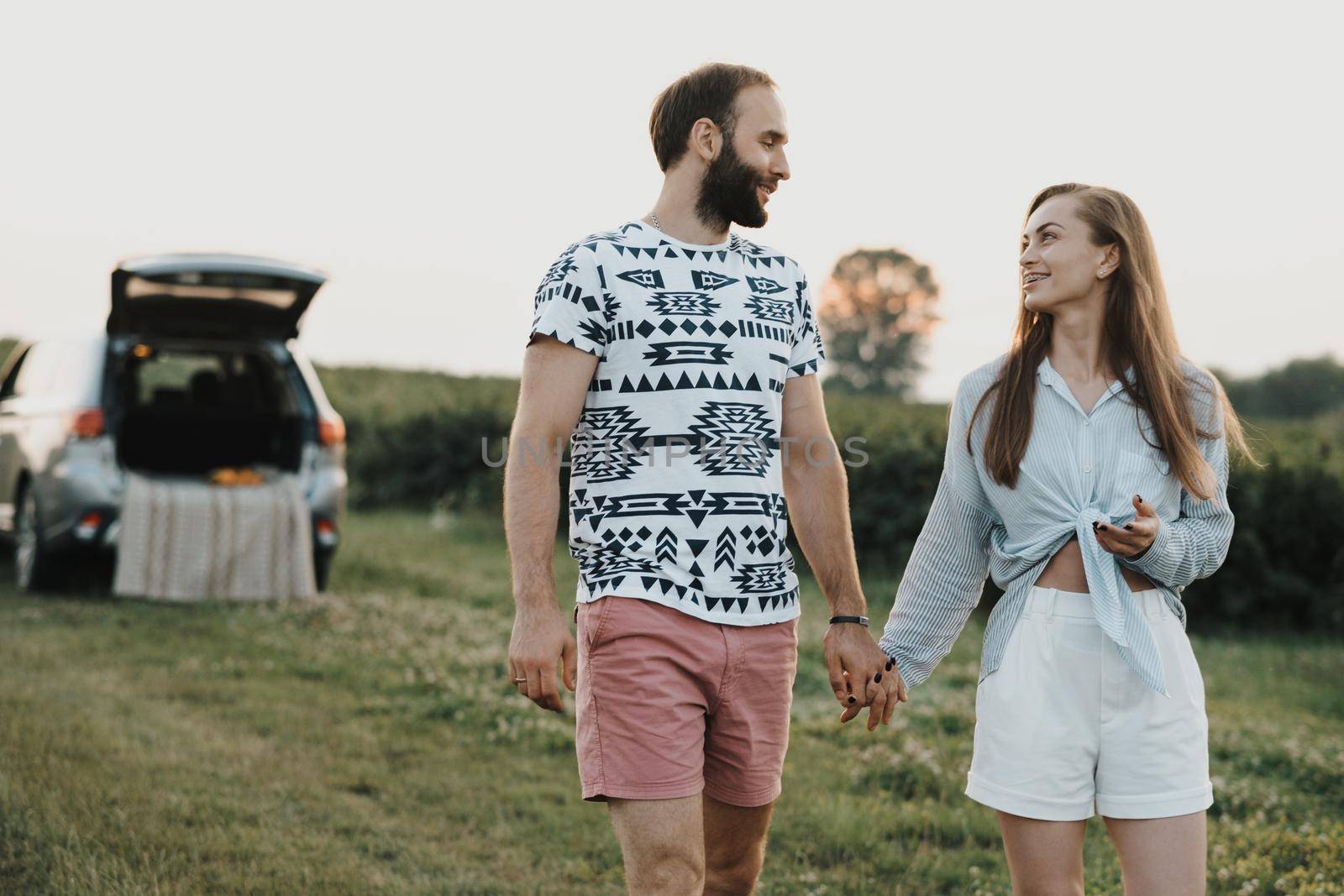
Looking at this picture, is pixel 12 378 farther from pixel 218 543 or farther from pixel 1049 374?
pixel 1049 374

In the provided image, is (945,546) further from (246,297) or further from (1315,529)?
(1315,529)

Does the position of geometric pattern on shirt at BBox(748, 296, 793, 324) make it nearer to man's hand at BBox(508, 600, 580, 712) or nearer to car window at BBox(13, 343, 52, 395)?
man's hand at BBox(508, 600, 580, 712)

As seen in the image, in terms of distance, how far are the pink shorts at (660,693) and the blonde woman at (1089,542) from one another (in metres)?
0.50

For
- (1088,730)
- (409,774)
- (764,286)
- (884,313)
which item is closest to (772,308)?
(764,286)

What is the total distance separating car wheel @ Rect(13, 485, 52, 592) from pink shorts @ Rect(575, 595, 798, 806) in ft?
23.6

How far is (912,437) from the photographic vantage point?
1086 centimetres

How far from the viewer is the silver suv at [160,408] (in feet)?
27.8

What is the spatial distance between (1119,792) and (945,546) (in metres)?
0.68

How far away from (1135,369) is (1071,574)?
461 millimetres

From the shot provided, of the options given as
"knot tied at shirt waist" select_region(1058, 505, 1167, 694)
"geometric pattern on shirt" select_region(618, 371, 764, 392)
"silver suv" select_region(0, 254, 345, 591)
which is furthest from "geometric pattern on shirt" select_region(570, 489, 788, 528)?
"silver suv" select_region(0, 254, 345, 591)

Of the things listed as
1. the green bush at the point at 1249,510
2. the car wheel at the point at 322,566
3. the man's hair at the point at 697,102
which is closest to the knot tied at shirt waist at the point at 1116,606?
the man's hair at the point at 697,102

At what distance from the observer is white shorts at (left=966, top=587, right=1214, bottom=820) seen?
2.60 meters

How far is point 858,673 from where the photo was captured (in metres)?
2.99

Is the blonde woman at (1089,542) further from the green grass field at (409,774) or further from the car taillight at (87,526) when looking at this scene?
the car taillight at (87,526)
